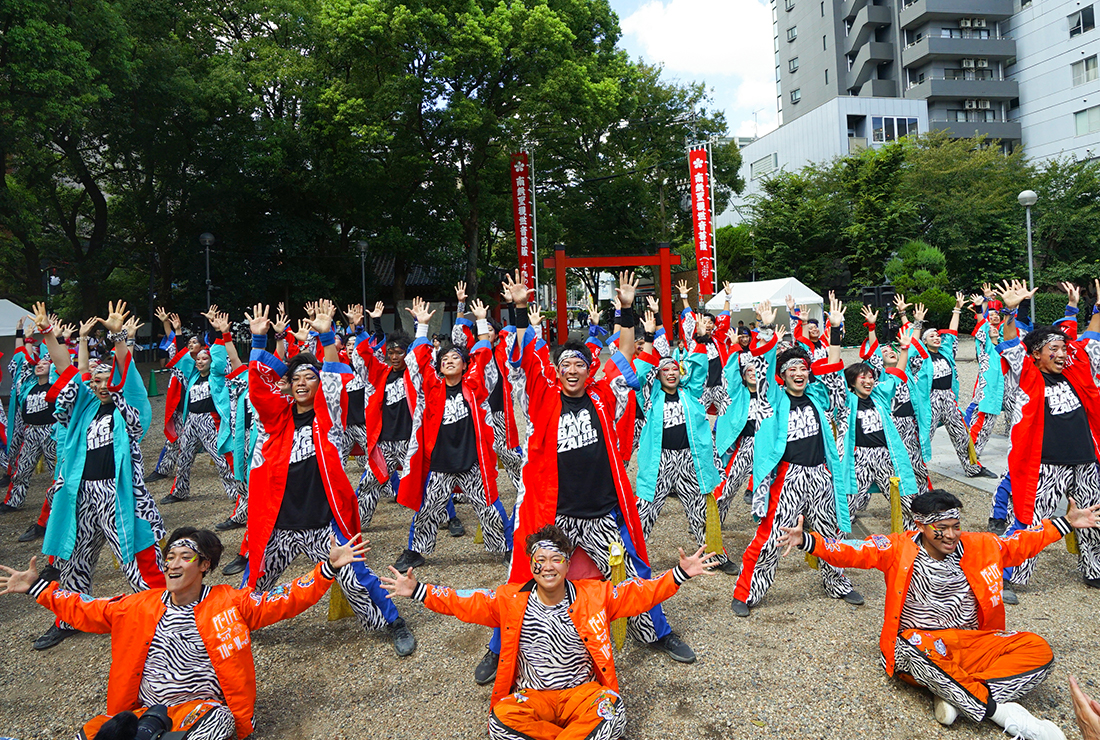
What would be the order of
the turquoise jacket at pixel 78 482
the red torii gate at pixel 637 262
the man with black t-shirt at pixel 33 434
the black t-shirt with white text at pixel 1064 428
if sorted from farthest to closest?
the red torii gate at pixel 637 262 → the man with black t-shirt at pixel 33 434 → the black t-shirt with white text at pixel 1064 428 → the turquoise jacket at pixel 78 482

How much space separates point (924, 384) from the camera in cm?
761

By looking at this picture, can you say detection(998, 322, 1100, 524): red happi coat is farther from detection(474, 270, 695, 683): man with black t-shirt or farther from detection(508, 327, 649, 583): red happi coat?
detection(508, 327, 649, 583): red happi coat

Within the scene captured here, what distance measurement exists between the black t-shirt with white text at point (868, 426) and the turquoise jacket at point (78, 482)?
18.7 feet

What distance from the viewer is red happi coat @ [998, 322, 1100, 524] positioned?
4.84 m

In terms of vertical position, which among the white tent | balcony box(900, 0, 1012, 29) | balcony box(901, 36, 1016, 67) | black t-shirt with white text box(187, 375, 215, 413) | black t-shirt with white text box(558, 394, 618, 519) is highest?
balcony box(900, 0, 1012, 29)

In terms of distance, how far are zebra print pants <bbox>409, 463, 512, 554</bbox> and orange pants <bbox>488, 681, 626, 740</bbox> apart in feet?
7.63

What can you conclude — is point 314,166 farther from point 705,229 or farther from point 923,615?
point 923,615

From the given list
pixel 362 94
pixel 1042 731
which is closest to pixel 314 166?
pixel 362 94

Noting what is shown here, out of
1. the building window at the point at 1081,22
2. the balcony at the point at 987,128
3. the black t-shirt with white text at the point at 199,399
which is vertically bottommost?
the black t-shirt with white text at the point at 199,399

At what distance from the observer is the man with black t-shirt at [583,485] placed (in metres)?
4.02

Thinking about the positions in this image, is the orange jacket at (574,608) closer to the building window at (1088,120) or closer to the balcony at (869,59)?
the building window at (1088,120)

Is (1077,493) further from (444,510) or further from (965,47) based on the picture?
(965,47)

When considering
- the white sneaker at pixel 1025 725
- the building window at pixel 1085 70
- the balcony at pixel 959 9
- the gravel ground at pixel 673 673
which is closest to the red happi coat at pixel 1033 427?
the gravel ground at pixel 673 673

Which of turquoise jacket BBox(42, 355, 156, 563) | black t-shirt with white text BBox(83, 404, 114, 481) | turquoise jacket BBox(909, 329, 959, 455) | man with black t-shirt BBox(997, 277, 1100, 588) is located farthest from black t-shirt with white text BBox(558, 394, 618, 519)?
turquoise jacket BBox(909, 329, 959, 455)
